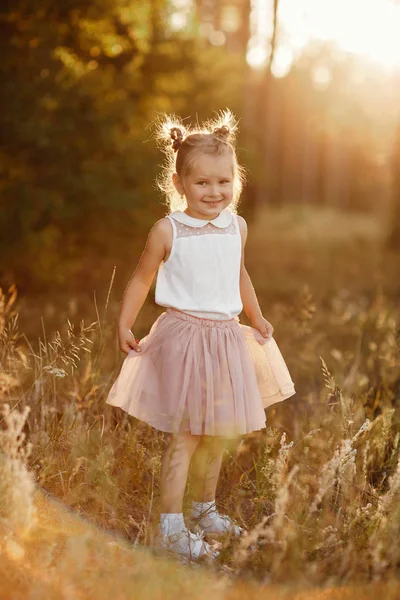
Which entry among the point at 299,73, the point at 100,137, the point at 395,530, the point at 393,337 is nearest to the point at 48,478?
the point at 395,530

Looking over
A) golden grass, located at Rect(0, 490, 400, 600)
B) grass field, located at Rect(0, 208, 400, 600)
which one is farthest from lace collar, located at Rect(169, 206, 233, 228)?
golden grass, located at Rect(0, 490, 400, 600)

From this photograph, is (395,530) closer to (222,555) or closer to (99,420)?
(222,555)

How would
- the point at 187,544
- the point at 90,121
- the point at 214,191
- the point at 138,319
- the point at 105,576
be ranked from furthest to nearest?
the point at 90,121, the point at 138,319, the point at 214,191, the point at 187,544, the point at 105,576

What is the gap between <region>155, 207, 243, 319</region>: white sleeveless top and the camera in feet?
10.3

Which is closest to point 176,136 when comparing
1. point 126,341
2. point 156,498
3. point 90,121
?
point 126,341

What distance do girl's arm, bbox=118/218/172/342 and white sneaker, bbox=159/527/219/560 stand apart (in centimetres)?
85

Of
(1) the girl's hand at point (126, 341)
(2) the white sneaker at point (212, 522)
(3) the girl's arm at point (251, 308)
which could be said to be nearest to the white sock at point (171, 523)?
(2) the white sneaker at point (212, 522)

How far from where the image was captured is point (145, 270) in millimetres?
3182

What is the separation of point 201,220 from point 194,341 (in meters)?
0.52

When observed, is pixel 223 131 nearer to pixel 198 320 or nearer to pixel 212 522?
pixel 198 320

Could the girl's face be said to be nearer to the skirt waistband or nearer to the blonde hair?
the blonde hair

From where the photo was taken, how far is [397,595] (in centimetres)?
266

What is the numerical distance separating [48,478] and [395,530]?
139cm

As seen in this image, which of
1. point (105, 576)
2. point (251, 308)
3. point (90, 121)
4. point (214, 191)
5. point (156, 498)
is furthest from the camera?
point (90, 121)
